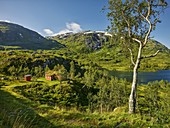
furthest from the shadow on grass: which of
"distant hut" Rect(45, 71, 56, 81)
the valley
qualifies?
"distant hut" Rect(45, 71, 56, 81)

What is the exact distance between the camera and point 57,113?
16.5 meters

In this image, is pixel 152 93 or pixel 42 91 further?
pixel 152 93

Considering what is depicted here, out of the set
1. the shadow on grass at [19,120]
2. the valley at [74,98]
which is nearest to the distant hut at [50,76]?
the valley at [74,98]

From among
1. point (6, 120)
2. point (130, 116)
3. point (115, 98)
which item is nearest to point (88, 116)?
point (130, 116)

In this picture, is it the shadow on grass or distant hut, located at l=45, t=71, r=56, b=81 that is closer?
the shadow on grass

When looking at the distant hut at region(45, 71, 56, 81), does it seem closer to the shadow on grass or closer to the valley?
the valley

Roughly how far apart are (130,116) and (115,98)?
322ft

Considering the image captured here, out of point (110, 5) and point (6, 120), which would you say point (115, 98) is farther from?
point (6, 120)

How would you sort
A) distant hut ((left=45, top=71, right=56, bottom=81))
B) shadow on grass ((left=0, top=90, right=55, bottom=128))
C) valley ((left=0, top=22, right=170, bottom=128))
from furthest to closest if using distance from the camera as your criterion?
distant hut ((left=45, top=71, right=56, bottom=81))
valley ((left=0, top=22, right=170, bottom=128))
shadow on grass ((left=0, top=90, right=55, bottom=128))

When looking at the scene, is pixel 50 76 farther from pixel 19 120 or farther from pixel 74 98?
pixel 19 120

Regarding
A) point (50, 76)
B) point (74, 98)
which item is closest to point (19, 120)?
point (74, 98)

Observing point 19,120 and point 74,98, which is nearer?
point 19,120

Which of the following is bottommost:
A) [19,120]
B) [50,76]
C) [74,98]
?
[74,98]

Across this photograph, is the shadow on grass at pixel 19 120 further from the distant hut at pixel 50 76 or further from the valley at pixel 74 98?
the distant hut at pixel 50 76
